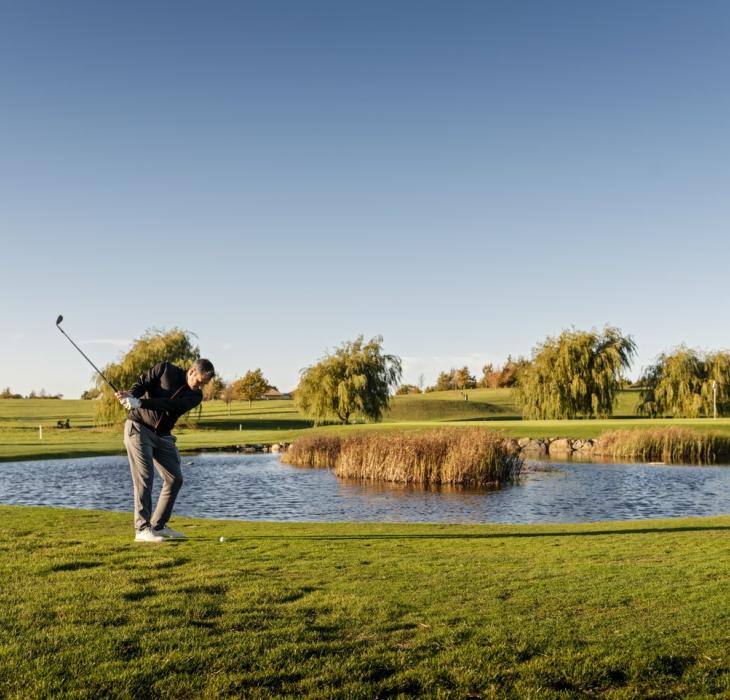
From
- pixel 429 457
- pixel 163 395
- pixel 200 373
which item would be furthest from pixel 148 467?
pixel 429 457

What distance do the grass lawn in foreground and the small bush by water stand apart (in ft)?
46.3

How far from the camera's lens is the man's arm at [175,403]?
9.48 metres

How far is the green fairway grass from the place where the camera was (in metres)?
38.1

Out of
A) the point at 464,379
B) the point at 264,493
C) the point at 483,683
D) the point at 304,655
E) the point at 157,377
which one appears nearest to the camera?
the point at 483,683

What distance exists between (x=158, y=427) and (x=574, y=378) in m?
48.8

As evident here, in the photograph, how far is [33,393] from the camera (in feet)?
441

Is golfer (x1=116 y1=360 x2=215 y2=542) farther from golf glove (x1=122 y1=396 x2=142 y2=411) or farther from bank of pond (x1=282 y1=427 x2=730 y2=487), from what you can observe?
bank of pond (x1=282 y1=427 x2=730 y2=487)

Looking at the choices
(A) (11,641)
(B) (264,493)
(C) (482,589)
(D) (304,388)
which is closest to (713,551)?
(C) (482,589)

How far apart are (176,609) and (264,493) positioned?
15592 mm

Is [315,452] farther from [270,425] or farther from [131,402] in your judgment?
[270,425]

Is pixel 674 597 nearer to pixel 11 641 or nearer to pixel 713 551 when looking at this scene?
pixel 713 551

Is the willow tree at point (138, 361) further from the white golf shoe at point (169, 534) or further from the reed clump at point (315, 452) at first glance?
the white golf shoe at point (169, 534)

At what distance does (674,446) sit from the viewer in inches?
1293

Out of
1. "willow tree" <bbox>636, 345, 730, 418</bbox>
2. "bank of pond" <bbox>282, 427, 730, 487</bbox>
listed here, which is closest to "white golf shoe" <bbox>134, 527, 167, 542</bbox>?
"bank of pond" <bbox>282, 427, 730, 487</bbox>
